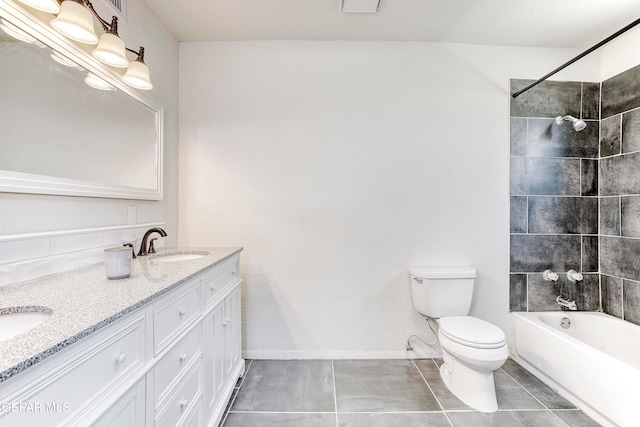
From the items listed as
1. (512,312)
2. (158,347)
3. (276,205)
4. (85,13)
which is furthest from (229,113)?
(512,312)

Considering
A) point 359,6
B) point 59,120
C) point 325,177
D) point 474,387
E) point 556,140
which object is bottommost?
point 474,387

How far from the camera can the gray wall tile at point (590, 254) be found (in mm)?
2117

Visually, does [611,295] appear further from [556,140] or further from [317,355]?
[317,355]

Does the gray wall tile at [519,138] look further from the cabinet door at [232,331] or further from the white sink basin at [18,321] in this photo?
the white sink basin at [18,321]

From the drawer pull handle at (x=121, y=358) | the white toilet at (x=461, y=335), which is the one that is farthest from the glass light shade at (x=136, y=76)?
the white toilet at (x=461, y=335)

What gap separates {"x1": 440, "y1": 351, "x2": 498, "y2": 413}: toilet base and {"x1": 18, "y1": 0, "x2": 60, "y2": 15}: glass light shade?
2.61m

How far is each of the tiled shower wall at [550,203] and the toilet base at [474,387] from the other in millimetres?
786

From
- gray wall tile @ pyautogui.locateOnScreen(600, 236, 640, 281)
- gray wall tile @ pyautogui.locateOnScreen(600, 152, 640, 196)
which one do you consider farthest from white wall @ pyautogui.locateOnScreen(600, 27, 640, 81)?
gray wall tile @ pyautogui.locateOnScreen(600, 236, 640, 281)

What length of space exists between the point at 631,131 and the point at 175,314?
9.93 feet

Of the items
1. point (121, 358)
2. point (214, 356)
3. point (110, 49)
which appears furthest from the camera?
point (214, 356)

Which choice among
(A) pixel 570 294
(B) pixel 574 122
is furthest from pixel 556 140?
(A) pixel 570 294

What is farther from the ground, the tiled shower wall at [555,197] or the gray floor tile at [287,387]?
the tiled shower wall at [555,197]

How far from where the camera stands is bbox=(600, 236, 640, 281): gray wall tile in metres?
1.89

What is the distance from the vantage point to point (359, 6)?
1.71 m
